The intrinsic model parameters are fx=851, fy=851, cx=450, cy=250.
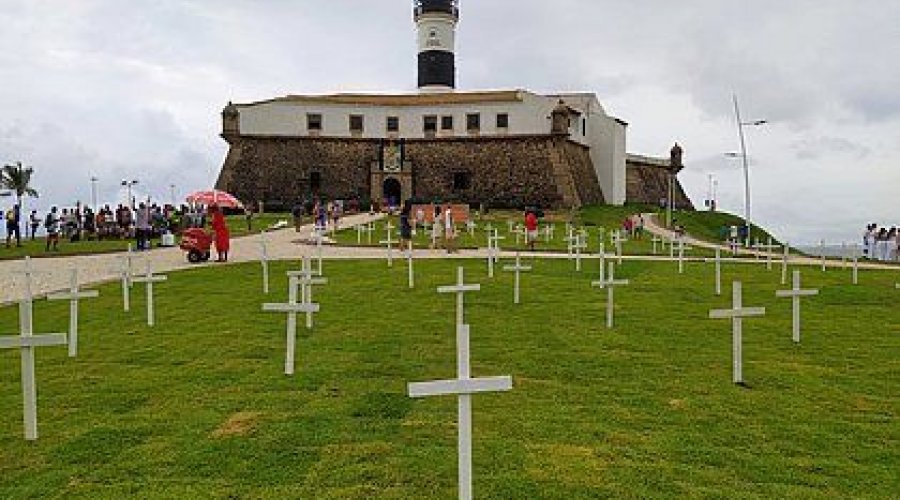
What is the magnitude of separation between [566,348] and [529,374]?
1.53 metres

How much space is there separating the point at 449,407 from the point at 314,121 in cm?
4817

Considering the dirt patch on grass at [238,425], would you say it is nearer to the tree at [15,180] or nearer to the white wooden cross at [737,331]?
the white wooden cross at [737,331]

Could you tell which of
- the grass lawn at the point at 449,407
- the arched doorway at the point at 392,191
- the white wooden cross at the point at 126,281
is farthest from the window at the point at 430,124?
the grass lawn at the point at 449,407

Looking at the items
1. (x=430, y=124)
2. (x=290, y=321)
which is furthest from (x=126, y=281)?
(x=430, y=124)

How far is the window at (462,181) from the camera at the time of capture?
53.7 meters

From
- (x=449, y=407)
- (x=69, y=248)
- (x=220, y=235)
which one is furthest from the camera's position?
(x=69, y=248)

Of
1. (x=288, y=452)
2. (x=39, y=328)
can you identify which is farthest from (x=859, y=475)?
(x=39, y=328)

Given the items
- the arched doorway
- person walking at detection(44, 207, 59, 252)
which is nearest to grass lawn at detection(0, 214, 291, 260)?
person walking at detection(44, 207, 59, 252)

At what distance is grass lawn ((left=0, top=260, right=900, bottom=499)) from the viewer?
18.8 ft

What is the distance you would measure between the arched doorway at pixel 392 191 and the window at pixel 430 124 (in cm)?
387

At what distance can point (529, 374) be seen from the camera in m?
8.88

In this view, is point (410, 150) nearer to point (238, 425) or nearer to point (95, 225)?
point (95, 225)

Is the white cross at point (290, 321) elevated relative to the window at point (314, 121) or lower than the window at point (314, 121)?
lower

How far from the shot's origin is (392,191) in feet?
179
